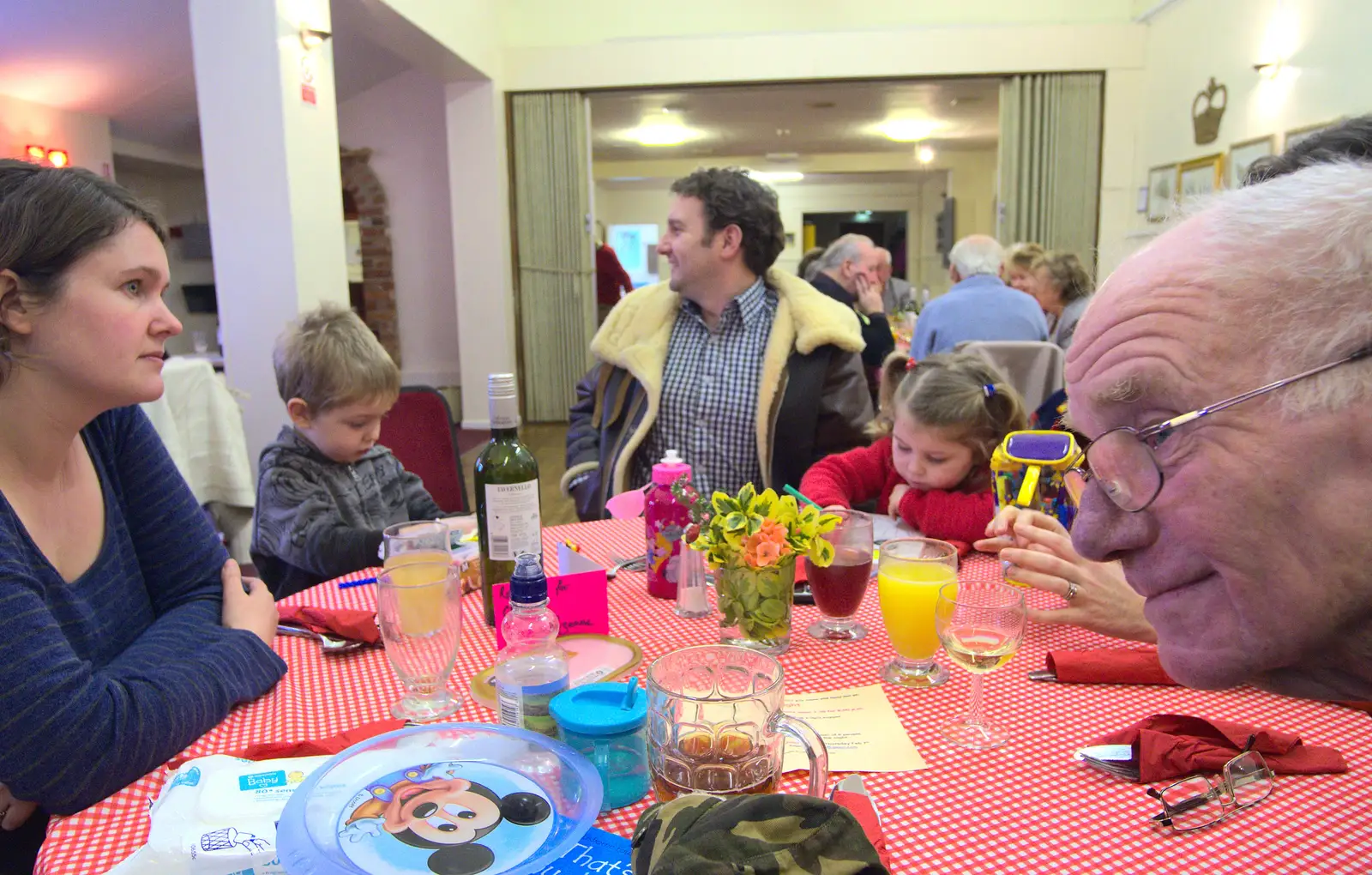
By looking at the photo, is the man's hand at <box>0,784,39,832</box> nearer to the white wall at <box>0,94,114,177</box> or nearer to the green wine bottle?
the green wine bottle

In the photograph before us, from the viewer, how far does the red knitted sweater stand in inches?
69.1

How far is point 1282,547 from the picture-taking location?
0.64 meters

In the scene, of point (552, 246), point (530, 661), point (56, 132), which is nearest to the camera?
point (530, 661)

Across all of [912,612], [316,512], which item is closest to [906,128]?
[316,512]

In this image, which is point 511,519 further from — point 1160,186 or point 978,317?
point 1160,186

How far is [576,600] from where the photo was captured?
4.07ft

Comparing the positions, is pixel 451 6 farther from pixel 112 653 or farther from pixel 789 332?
pixel 112 653

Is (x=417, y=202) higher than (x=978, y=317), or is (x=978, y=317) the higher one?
(x=417, y=202)

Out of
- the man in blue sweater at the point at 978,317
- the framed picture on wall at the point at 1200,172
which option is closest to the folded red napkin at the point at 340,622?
the man in blue sweater at the point at 978,317

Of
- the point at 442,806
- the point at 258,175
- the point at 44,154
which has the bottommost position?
the point at 442,806

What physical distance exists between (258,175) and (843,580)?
12.6ft

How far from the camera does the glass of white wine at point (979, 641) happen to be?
1003 mm

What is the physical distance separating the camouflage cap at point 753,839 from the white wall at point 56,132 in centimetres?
Answer: 621

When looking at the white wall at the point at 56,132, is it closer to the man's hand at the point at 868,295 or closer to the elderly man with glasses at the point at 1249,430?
the man's hand at the point at 868,295
